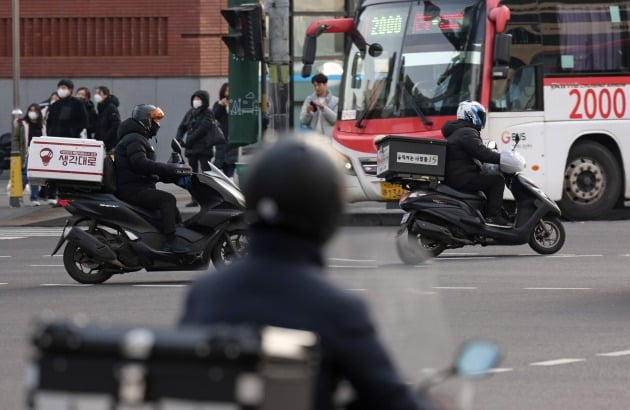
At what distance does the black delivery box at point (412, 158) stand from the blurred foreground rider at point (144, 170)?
286 centimetres

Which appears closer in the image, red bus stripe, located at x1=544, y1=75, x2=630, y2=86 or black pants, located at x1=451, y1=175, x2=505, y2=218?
black pants, located at x1=451, y1=175, x2=505, y2=218

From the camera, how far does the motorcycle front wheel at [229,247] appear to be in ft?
47.5

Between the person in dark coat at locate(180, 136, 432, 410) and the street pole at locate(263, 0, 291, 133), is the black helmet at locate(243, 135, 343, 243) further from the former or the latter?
the street pole at locate(263, 0, 291, 133)

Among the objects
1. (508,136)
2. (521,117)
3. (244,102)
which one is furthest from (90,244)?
(244,102)

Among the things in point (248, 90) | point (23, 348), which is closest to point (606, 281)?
point (23, 348)

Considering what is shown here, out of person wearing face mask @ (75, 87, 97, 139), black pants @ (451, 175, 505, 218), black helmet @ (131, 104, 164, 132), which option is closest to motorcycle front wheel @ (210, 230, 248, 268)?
black helmet @ (131, 104, 164, 132)

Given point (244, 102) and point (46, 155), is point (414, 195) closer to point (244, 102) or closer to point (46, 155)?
point (46, 155)

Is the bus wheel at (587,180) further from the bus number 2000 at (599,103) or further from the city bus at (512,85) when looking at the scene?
the bus number 2000 at (599,103)

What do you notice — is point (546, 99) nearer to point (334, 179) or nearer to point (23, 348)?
point (23, 348)

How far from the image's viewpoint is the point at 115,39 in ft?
127

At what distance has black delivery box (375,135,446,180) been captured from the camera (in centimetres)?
1655

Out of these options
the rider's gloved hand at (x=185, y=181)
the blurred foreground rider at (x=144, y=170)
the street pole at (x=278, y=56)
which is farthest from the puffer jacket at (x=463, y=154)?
the street pole at (x=278, y=56)

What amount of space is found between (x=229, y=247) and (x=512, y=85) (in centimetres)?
842

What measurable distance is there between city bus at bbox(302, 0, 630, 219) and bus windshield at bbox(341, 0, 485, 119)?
0.01 m
